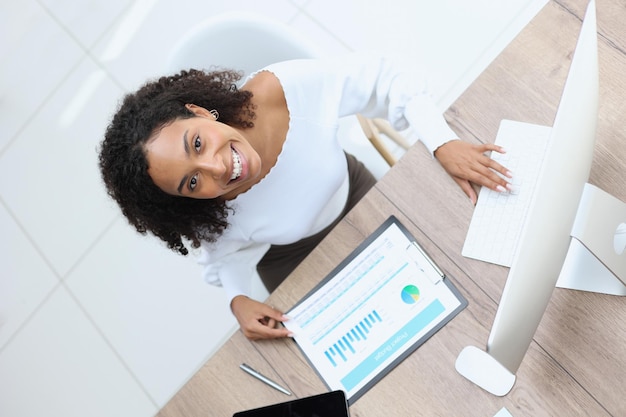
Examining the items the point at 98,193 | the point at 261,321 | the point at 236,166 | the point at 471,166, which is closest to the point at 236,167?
the point at 236,166

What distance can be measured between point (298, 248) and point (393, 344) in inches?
17.6

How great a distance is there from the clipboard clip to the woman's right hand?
0.97 feet

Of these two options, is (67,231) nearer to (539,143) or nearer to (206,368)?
(206,368)

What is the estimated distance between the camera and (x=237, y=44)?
135 cm

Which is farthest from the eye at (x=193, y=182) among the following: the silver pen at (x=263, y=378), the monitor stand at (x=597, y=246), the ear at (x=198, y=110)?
the monitor stand at (x=597, y=246)

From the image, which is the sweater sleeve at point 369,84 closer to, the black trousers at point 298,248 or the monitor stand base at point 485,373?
the black trousers at point 298,248

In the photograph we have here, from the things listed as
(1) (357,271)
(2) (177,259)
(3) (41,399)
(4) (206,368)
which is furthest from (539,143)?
(3) (41,399)

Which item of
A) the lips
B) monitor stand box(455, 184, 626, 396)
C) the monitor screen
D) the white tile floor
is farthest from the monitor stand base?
the white tile floor

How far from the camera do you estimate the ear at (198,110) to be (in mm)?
1168

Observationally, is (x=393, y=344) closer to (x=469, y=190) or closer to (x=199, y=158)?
(x=469, y=190)

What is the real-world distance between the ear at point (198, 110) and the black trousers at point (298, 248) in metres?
0.49

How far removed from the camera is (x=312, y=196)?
1370 millimetres

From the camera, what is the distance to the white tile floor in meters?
2.05

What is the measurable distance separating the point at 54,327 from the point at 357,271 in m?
1.45
